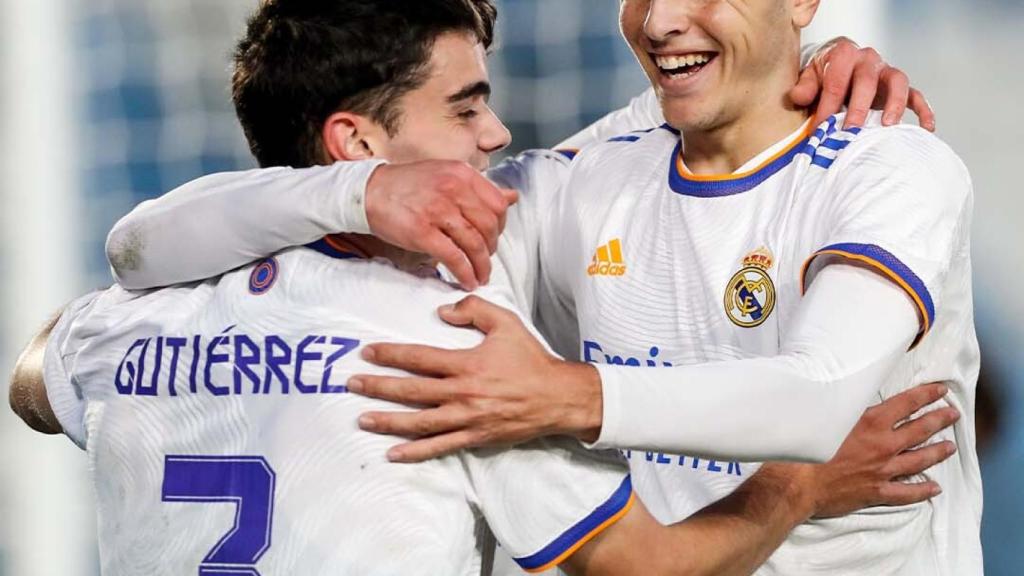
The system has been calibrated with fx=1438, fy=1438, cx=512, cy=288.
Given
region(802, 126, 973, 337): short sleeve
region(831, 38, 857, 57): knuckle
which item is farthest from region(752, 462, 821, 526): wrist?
region(831, 38, 857, 57): knuckle

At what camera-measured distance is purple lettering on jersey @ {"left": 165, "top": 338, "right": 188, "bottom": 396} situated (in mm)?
1455

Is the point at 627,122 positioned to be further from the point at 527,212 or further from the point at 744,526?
the point at 744,526

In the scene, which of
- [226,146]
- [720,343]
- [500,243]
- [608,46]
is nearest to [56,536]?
[226,146]

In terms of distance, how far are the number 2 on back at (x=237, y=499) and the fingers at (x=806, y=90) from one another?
2.85 ft

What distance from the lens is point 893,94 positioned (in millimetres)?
1802

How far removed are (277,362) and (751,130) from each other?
0.76m

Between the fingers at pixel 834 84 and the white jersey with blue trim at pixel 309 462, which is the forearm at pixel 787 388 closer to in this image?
the white jersey with blue trim at pixel 309 462

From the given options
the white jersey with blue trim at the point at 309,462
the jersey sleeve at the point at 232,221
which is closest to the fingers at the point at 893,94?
the white jersey with blue trim at the point at 309,462

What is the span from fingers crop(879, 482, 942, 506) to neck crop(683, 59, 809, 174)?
45 centimetres

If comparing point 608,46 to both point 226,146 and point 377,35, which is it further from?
point 377,35

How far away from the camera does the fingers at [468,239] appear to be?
1.33 m

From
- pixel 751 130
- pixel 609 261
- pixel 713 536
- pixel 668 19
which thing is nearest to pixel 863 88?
pixel 751 130

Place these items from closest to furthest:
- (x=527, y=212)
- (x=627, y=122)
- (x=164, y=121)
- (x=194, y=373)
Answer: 1. (x=194, y=373)
2. (x=527, y=212)
3. (x=627, y=122)
4. (x=164, y=121)

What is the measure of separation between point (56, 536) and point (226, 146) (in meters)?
1.10
